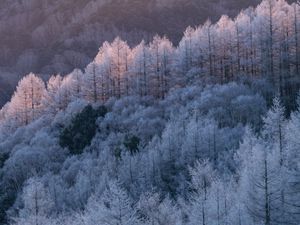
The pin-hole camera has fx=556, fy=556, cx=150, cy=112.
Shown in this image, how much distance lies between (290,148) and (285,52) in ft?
210

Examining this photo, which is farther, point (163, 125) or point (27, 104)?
point (27, 104)

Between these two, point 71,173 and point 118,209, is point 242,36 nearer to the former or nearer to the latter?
point 71,173

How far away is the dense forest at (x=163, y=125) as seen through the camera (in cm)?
6450

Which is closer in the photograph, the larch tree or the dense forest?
the dense forest

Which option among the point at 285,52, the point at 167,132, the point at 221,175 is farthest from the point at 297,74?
the point at 221,175

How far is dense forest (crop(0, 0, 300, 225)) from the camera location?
6450cm

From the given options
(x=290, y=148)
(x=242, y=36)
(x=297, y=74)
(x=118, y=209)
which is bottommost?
(x=118, y=209)

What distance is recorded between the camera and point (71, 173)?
314ft

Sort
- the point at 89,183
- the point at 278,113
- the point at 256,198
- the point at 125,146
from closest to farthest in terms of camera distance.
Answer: the point at 256,198 → the point at 278,113 → the point at 89,183 → the point at 125,146

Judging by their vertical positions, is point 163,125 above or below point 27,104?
below

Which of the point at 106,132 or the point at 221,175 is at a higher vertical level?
the point at 106,132

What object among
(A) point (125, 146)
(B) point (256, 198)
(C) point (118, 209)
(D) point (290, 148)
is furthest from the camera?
(A) point (125, 146)

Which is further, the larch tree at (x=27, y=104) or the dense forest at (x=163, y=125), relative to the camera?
the larch tree at (x=27, y=104)

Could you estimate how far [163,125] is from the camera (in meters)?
104
